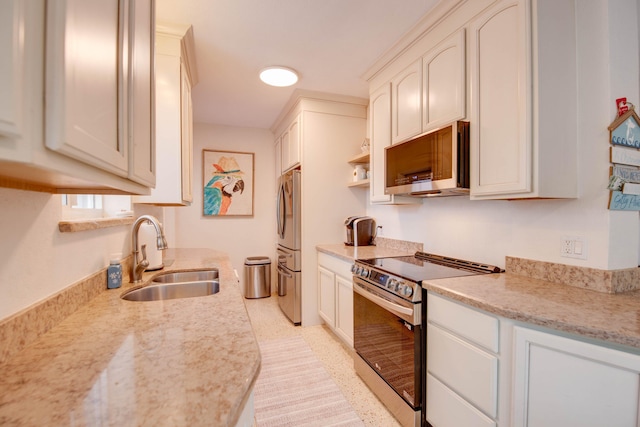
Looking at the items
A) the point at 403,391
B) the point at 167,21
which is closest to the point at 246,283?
the point at 403,391

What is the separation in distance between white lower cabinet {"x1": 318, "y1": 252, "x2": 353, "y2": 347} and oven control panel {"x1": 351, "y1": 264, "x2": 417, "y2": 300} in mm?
356

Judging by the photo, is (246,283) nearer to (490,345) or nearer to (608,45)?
(490,345)

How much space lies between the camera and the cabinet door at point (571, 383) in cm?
87

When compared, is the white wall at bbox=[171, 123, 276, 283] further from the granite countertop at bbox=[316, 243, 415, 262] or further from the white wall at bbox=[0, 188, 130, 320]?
the white wall at bbox=[0, 188, 130, 320]

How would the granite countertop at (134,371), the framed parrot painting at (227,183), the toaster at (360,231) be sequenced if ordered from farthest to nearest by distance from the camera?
the framed parrot painting at (227,183)
the toaster at (360,231)
the granite countertop at (134,371)

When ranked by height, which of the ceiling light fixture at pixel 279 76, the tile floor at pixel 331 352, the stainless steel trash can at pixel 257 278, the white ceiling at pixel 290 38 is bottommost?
the tile floor at pixel 331 352

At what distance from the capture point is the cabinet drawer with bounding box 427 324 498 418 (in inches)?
45.8

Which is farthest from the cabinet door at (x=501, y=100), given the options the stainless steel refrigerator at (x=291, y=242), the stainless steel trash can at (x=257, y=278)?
the stainless steel trash can at (x=257, y=278)

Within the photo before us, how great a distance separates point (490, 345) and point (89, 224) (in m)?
1.81

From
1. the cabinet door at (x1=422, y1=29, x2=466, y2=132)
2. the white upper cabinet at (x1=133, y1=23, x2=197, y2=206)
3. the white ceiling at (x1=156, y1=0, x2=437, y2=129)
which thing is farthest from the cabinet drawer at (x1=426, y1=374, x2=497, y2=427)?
the white ceiling at (x1=156, y1=0, x2=437, y2=129)

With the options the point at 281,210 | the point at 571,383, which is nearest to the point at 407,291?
the point at 571,383

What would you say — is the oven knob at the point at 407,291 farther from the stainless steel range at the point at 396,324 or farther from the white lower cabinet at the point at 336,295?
the white lower cabinet at the point at 336,295

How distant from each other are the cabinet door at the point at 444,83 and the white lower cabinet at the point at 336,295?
1.34 meters

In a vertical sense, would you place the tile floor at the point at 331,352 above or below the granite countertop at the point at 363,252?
below
